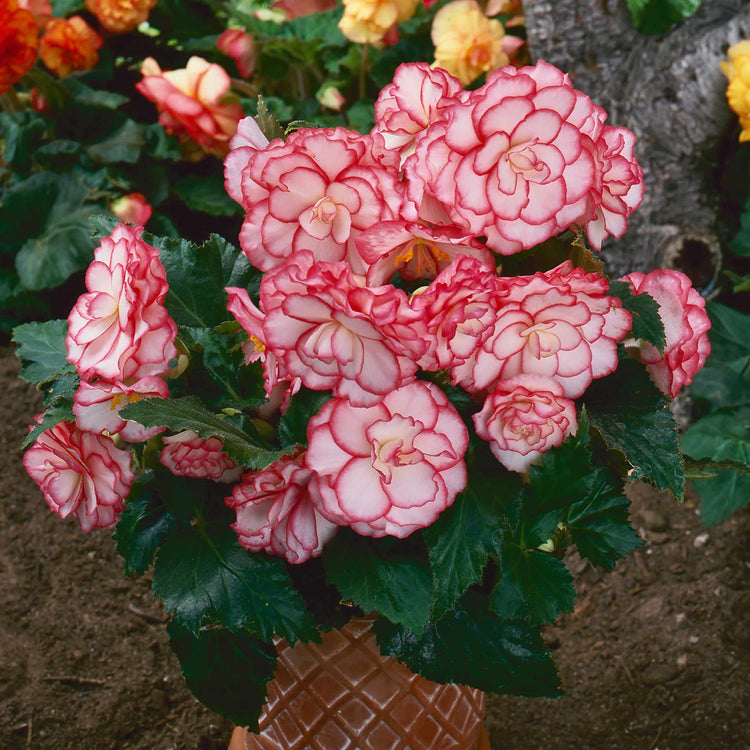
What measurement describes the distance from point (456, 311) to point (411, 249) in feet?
0.26

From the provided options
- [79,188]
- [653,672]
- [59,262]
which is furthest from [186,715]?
[79,188]

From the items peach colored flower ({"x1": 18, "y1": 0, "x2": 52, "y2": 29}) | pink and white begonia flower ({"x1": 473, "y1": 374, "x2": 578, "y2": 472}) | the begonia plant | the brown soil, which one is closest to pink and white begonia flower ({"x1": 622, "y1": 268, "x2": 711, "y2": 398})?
the begonia plant

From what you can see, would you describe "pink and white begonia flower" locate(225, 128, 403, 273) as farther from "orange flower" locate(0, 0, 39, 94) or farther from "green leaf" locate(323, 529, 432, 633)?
"orange flower" locate(0, 0, 39, 94)

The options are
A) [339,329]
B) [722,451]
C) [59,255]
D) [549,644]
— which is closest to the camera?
[339,329]

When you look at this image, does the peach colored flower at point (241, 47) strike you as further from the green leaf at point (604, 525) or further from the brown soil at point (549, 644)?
the green leaf at point (604, 525)

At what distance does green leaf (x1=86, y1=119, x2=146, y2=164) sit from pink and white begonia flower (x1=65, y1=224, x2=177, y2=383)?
1.17m

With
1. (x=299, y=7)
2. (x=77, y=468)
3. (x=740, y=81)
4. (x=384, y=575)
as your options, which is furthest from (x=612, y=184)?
(x=299, y=7)

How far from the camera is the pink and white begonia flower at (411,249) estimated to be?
534 millimetres

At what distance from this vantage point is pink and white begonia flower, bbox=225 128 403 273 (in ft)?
1.81

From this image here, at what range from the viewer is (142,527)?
66cm

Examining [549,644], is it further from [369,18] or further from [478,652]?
[369,18]

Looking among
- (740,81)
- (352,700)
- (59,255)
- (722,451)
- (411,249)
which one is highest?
(411,249)

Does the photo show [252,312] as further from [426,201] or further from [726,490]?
[726,490]

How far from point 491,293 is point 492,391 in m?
0.08
